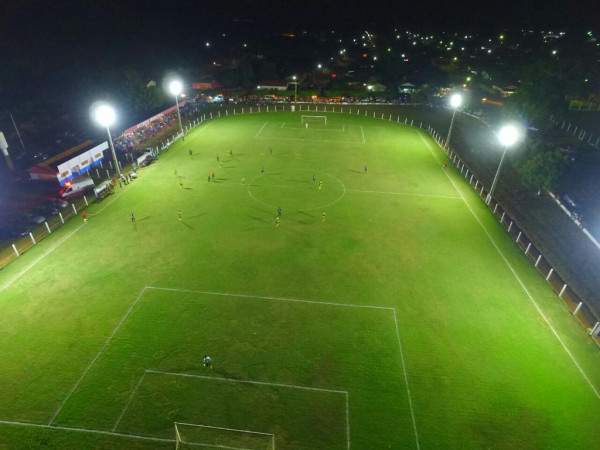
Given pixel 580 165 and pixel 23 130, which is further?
pixel 23 130

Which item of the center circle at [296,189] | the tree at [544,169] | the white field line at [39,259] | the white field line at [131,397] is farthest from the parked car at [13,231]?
the tree at [544,169]

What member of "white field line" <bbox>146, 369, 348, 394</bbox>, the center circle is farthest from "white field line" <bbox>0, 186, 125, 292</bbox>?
the center circle

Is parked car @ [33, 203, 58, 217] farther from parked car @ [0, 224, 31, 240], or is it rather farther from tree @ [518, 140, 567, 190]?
tree @ [518, 140, 567, 190]

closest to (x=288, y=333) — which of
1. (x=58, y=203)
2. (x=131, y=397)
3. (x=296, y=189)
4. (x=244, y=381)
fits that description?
(x=244, y=381)

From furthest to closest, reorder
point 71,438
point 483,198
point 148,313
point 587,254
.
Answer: point 483,198 → point 587,254 → point 148,313 → point 71,438

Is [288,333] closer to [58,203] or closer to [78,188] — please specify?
[58,203]

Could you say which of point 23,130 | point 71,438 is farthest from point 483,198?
point 23,130

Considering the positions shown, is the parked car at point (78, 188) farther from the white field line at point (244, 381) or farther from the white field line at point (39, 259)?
the white field line at point (244, 381)

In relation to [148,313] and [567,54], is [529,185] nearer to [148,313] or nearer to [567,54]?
[148,313]
